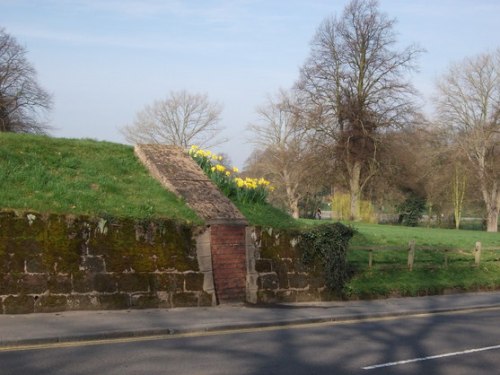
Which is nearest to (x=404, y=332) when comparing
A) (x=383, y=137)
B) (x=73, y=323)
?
(x=73, y=323)

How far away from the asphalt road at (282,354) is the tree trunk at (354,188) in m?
41.7

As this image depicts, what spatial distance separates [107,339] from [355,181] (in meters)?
45.1

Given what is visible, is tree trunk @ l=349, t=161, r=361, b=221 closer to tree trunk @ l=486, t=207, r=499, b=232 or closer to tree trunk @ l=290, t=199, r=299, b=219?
tree trunk @ l=486, t=207, r=499, b=232

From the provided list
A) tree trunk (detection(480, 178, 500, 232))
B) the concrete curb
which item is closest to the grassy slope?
the concrete curb

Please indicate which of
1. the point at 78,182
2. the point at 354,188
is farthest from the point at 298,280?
the point at 354,188

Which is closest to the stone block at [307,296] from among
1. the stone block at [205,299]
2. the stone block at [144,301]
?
the stone block at [205,299]

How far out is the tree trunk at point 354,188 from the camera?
5331 centimetres

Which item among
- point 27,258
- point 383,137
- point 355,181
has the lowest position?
point 27,258

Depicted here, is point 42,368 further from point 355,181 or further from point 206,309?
point 355,181

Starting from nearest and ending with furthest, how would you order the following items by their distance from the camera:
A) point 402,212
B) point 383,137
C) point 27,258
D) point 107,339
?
point 107,339, point 27,258, point 383,137, point 402,212

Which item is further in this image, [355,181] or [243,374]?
[355,181]

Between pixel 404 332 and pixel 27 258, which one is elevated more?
pixel 27 258

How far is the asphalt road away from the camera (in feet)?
26.2

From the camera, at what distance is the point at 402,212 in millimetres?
72938
